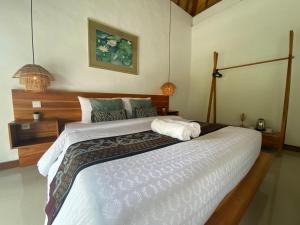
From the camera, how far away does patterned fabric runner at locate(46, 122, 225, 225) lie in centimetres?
83

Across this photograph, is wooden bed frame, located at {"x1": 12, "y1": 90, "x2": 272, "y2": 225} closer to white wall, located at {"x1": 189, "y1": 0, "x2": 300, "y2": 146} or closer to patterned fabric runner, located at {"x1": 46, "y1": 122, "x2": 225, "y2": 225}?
patterned fabric runner, located at {"x1": 46, "y1": 122, "x2": 225, "y2": 225}

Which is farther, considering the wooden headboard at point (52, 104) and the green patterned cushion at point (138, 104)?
the green patterned cushion at point (138, 104)

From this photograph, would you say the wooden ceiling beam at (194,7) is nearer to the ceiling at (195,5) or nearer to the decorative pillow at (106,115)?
the ceiling at (195,5)

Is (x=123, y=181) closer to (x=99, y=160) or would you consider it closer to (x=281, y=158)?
(x=99, y=160)

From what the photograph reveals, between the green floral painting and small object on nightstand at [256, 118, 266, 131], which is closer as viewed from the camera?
the green floral painting

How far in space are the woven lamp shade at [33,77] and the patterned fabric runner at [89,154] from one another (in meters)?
1.30

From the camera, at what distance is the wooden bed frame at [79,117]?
100cm

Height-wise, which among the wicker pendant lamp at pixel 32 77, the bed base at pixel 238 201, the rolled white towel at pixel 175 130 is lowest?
the bed base at pixel 238 201

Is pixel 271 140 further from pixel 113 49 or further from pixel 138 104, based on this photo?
pixel 113 49

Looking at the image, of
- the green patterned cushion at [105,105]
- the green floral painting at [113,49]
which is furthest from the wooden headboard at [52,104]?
the green floral painting at [113,49]

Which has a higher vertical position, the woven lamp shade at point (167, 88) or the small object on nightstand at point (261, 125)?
the woven lamp shade at point (167, 88)

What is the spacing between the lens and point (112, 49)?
2.79m

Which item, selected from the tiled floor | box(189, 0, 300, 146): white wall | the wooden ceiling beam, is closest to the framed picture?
the tiled floor

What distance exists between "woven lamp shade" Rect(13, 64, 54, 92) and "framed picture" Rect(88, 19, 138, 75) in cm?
83
